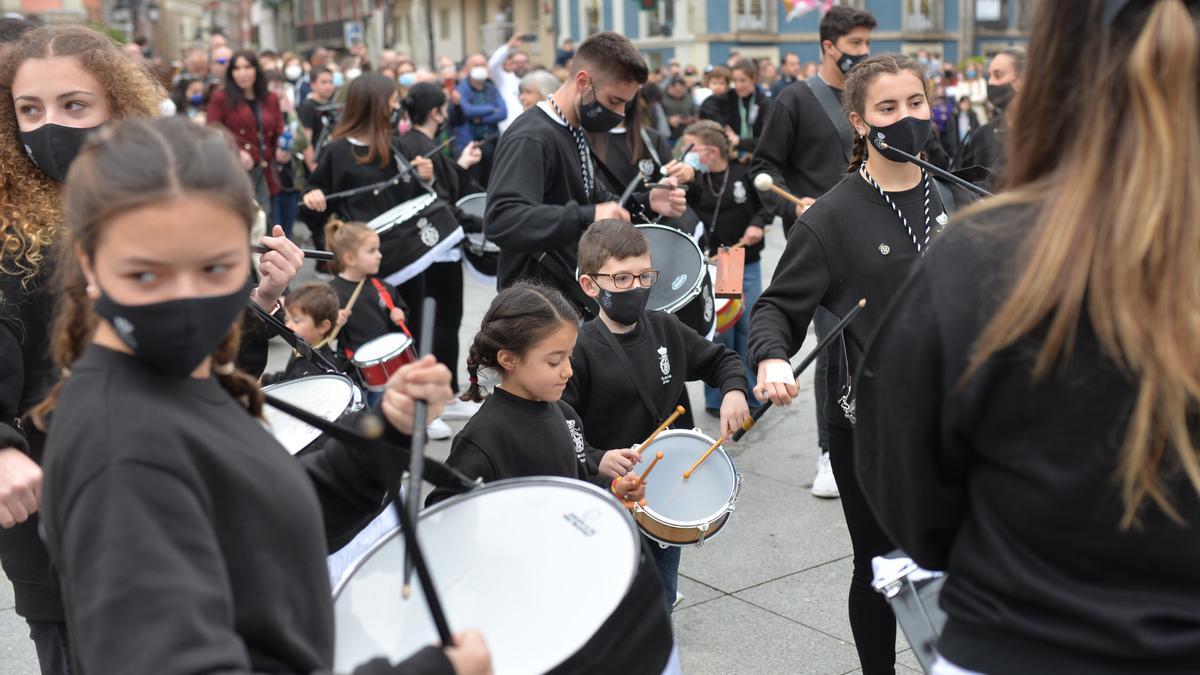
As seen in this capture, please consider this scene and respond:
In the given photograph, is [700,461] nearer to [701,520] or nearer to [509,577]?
[701,520]

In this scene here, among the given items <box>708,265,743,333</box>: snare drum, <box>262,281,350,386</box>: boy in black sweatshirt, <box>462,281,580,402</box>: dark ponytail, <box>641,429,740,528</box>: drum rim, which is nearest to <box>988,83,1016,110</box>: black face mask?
<box>708,265,743,333</box>: snare drum

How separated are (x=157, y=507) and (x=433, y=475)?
69 centimetres

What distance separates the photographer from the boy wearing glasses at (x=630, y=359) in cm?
391

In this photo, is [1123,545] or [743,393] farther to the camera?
[743,393]

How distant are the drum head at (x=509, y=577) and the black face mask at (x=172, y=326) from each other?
568 mm

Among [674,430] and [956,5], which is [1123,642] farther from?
[956,5]

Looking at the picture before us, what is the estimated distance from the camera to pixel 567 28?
43656 mm

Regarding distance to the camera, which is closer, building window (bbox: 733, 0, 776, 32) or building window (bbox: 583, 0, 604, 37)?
building window (bbox: 733, 0, 776, 32)

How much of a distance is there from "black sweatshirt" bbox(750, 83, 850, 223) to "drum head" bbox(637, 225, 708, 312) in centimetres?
142

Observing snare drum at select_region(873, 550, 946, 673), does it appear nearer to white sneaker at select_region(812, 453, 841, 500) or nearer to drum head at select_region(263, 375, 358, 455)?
drum head at select_region(263, 375, 358, 455)

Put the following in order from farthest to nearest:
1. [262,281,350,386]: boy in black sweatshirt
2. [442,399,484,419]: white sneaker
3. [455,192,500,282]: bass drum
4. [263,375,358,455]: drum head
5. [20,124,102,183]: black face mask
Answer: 1. [442,399,484,419]: white sneaker
2. [455,192,500,282]: bass drum
3. [262,281,350,386]: boy in black sweatshirt
4. [263,375,358,455]: drum head
5. [20,124,102,183]: black face mask

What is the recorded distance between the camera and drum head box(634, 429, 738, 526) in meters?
3.70

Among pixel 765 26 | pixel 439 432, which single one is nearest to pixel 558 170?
pixel 439 432

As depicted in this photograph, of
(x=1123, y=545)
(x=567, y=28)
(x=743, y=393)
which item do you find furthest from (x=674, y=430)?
(x=567, y=28)
